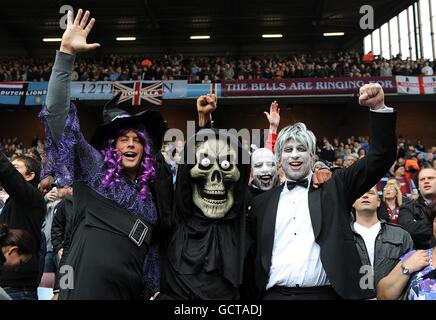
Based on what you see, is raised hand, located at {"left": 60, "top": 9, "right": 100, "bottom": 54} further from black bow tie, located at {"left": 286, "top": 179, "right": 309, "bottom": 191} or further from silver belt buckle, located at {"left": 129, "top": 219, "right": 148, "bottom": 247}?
black bow tie, located at {"left": 286, "top": 179, "right": 309, "bottom": 191}

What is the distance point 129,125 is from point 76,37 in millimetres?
595

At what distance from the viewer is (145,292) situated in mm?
2768

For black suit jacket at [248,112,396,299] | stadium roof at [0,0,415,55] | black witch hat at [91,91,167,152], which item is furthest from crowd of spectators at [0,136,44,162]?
black suit jacket at [248,112,396,299]

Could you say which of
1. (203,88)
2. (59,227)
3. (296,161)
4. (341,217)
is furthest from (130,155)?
(203,88)

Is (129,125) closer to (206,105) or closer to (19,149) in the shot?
(206,105)

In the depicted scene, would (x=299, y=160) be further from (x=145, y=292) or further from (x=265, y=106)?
(x=265, y=106)

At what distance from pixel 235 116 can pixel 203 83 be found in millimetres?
5327

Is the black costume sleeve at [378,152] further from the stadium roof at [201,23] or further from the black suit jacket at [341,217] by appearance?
the stadium roof at [201,23]

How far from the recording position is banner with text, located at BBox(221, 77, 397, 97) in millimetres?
18891

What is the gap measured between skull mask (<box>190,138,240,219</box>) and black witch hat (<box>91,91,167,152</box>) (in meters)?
0.35

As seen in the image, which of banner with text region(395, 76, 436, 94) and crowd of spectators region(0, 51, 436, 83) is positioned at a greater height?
crowd of spectators region(0, 51, 436, 83)

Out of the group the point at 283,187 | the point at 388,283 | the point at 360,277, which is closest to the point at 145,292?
the point at 283,187
